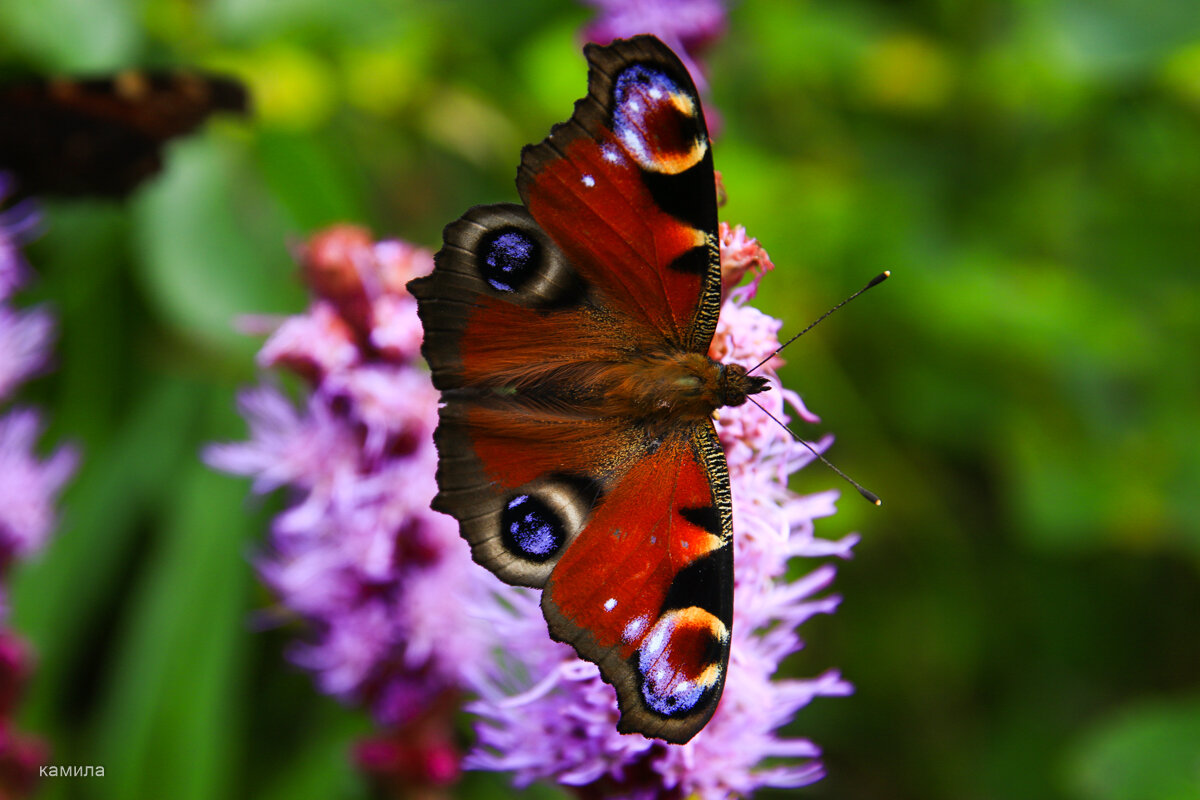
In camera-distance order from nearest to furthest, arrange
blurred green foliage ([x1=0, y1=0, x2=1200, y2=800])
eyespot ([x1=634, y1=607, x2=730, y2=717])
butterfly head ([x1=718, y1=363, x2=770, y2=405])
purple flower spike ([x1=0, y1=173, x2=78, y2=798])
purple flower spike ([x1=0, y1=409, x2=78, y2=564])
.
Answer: eyespot ([x1=634, y1=607, x2=730, y2=717]) < butterfly head ([x1=718, y1=363, x2=770, y2=405]) < purple flower spike ([x1=0, y1=173, x2=78, y2=798]) < purple flower spike ([x1=0, y1=409, x2=78, y2=564]) < blurred green foliage ([x1=0, y1=0, x2=1200, y2=800])

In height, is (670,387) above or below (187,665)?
above

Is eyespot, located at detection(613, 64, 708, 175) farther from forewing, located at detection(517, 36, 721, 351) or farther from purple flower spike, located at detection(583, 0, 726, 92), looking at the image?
purple flower spike, located at detection(583, 0, 726, 92)

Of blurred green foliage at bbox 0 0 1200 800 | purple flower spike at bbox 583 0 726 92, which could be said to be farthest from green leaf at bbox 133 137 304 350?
purple flower spike at bbox 583 0 726 92

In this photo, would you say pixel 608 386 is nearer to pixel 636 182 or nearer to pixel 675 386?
pixel 675 386

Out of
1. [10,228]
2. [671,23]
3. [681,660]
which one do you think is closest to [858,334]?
[671,23]

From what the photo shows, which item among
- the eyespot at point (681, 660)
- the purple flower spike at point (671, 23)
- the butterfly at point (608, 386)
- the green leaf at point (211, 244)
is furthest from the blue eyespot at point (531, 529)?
the green leaf at point (211, 244)

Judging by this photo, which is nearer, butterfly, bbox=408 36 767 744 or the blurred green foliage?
butterfly, bbox=408 36 767 744
